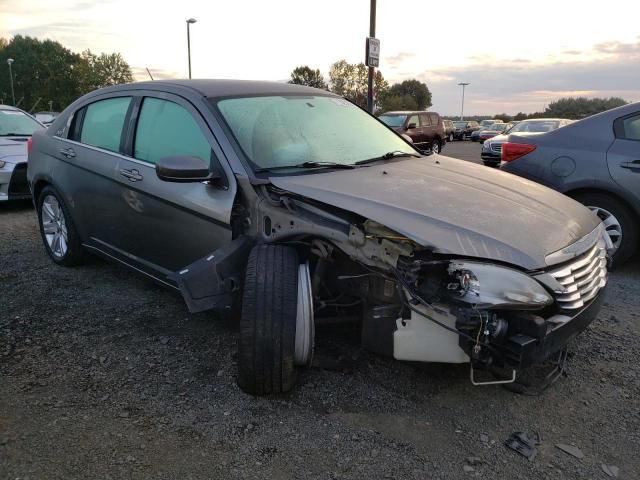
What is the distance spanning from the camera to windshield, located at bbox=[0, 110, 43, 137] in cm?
845

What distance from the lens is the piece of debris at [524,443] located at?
2416mm

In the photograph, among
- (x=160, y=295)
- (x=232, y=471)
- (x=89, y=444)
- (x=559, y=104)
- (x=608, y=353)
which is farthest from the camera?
(x=559, y=104)

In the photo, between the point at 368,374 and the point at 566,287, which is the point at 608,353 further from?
the point at 368,374

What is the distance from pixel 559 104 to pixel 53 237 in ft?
217

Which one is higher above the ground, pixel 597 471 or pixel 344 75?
pixel 344 75

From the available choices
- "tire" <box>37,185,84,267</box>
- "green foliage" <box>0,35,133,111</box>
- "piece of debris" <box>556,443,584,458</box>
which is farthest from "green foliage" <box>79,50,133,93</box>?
"piece of debris" <box>556,443,584,458</box>

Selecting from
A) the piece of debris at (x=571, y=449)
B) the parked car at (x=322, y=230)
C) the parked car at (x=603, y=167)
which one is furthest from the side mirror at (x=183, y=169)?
the parked car at (x=603, y=167)

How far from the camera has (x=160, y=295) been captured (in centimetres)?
425

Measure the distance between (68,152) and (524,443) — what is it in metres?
4.06

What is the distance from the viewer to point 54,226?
500cm

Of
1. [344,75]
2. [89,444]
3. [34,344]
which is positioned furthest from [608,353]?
[344,75]

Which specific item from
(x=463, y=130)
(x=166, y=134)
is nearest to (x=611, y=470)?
(x=166, y=134)

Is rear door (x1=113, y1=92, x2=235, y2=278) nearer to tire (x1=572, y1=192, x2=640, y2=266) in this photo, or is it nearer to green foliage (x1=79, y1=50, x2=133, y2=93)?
tire (x1=572, y1=192, x2=640, y2=266)

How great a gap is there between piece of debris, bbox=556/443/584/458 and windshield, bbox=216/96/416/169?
1.99 meters
